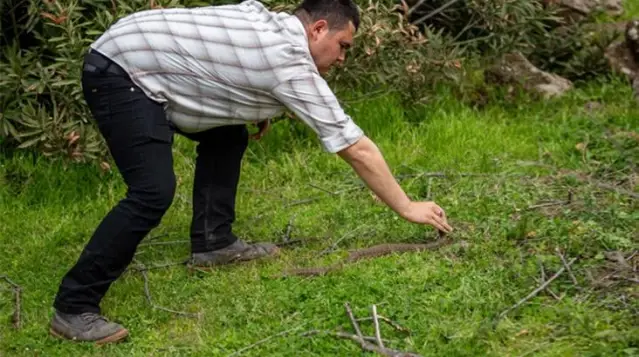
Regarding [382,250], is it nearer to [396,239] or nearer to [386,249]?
[386,249]

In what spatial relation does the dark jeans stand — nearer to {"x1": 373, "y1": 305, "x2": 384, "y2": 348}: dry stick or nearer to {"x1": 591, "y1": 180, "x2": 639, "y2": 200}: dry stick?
{"x1": 373, "y1": 305, "x2": 384, "y2": 348}: dry stick

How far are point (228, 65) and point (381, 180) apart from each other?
2.76 ft

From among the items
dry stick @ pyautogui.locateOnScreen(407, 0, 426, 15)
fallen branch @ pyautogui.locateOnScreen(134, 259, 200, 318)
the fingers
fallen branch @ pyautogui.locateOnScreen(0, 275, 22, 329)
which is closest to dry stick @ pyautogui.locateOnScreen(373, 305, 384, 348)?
the fingers

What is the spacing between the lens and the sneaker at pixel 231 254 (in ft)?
19.2

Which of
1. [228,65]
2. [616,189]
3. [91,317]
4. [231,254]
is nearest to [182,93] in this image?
[228,65]

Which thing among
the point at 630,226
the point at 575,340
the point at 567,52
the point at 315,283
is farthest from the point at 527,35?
the point at 575,340

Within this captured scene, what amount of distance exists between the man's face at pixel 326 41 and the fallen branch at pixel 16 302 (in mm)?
1877

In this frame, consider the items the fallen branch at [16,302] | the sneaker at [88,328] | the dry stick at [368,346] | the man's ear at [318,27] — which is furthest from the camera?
the fallen branch at [16,302]

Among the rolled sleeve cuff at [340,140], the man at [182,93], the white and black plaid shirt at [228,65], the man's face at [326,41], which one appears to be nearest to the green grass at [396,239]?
the man at [182,93]

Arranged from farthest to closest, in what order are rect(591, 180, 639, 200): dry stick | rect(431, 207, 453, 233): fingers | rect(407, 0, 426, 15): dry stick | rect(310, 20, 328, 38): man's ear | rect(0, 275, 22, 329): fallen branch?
rect(407, 0, 426, 15): dry stick → rect(591, 180, 639, 200): dry stick → rect(0, 275, 22, 329): fallen branch → rect(431, 207, 453, 233): fingers → rect(310, 20, 328, 38): man's ear

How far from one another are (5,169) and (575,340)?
407cm

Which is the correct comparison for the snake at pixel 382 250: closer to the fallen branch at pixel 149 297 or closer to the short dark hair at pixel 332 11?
the fallen branch at pixel 149 297

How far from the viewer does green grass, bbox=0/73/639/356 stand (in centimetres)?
468

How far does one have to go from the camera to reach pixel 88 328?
16.3 feet
